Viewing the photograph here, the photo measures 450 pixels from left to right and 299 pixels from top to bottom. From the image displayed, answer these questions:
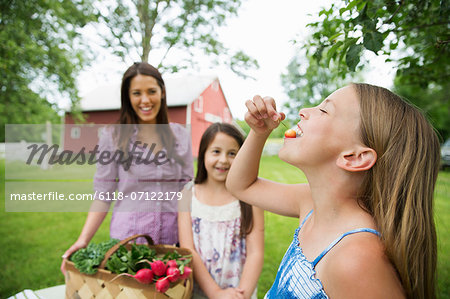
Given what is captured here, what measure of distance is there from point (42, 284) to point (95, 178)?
8.63 ft

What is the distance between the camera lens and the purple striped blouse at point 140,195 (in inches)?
80.9

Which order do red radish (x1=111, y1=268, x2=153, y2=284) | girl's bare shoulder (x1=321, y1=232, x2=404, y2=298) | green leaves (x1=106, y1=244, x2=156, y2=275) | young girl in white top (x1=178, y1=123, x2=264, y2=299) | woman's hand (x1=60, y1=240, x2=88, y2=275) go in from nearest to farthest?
girl's bare shoulder (x1=321, y1=232, x2=404, y2=298)
red radish (x1=111, y1=268, x2=153, y2=284)
green leaves (x1=106, y1=244, x2=156, y2=275)
woman's hand (x1=60, y1=240, x2=88, y2=275)
young girl in white top (x1=178, y1=123, x2=264, y2=299)

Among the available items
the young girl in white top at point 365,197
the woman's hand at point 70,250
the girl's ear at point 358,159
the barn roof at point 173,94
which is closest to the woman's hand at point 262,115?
the young girl in white top at point 365,197

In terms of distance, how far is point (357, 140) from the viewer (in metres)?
0.99

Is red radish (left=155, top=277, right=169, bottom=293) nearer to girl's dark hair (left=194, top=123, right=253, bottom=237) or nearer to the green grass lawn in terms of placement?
girl's dark hair (left=194, top=123, right=253, bottom=237)

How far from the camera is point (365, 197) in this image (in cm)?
105

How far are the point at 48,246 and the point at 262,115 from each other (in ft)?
17.0

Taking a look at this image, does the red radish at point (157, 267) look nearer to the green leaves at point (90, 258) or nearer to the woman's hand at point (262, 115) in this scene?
the green leaves at point (90, 258)

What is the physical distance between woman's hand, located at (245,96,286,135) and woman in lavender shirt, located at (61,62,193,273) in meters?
1.07

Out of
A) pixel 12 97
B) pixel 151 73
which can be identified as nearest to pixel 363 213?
pixel 151 73

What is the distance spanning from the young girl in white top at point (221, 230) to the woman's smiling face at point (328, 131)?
1.03 m

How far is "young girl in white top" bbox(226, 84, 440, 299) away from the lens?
0.87 metres

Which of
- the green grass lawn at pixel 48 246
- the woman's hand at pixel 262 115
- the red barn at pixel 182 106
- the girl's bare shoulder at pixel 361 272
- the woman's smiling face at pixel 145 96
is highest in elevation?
the red barn at pixel 182 106

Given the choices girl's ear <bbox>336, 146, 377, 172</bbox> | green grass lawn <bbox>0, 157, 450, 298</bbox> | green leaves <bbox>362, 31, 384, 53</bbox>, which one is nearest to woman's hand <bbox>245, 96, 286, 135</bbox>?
girl's ear <bbox>336, 146, 377, 172</bbox>
